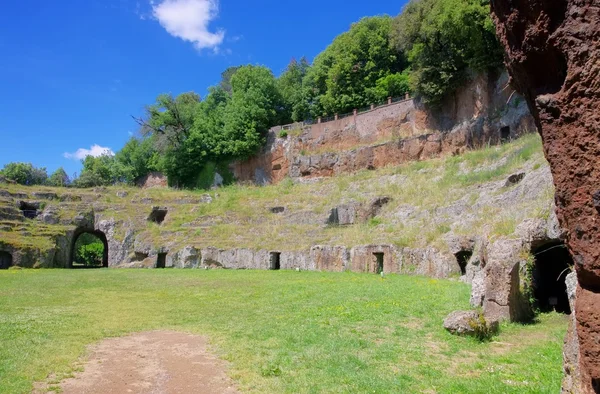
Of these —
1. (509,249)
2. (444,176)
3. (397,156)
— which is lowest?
(509,249)

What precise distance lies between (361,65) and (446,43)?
44.7 feet

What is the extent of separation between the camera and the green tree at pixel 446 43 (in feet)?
114

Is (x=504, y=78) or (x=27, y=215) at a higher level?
(x=504, y=78)

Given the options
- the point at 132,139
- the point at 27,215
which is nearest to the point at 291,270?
the point at 27,215

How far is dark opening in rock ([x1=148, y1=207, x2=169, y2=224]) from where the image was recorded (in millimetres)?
37191

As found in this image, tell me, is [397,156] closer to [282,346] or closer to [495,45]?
[495,45]

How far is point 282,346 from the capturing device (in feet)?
26.4

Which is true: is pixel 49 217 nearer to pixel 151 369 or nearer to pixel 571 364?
pixel 151 369

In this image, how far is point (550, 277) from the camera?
12367mm

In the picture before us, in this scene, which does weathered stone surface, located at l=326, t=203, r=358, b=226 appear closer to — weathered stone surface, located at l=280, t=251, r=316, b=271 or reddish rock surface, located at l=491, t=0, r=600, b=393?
weathered stone surface, located at l=280, t=251, r=316, b=271

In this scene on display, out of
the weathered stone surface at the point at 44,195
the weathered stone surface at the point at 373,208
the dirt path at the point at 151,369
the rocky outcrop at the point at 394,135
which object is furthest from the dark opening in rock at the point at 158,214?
the dirt path at the point at 151,369

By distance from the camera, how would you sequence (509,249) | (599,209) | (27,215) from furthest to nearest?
1. (27,215)
2. (509,249)
3. (599,209)

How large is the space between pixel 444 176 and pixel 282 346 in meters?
27.2

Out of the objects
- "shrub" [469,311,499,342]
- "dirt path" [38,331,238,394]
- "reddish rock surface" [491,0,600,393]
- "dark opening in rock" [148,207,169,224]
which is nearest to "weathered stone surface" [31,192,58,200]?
"dark opening in rock" [148,207,169,224]
